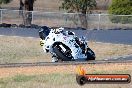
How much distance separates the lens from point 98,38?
3491cm

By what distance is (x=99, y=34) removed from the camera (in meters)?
38.0

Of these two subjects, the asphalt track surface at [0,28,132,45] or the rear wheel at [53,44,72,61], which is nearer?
the rear wheel at [53,44,72,61]

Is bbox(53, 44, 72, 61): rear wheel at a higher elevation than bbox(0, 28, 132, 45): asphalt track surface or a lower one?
higher

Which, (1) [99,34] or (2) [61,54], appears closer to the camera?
(2) [61,54]

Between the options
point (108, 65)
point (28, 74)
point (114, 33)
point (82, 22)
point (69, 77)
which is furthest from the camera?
point (82, 22)

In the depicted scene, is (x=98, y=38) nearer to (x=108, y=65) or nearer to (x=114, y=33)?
(x=114, y=33)

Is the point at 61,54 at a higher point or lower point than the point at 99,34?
higher

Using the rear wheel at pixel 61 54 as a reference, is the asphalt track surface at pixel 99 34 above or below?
below

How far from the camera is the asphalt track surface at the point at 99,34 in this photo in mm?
34475

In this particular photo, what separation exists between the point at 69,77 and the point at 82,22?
98.1 feet

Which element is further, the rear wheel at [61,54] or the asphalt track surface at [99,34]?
the asphalt track surface at [99,34]

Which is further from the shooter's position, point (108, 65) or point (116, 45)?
point (116, 45)

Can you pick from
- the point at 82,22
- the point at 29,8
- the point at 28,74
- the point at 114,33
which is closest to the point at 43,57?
the point at 28,74

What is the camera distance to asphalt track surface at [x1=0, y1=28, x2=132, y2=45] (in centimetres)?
3447
